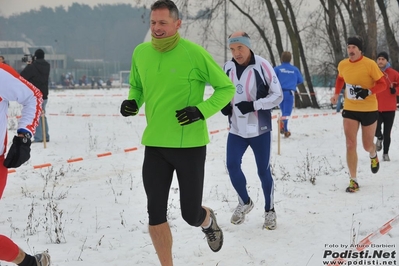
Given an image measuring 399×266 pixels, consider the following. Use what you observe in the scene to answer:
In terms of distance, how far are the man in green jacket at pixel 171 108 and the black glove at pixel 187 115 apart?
8cm

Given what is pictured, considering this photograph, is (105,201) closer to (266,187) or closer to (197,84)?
(266,187)

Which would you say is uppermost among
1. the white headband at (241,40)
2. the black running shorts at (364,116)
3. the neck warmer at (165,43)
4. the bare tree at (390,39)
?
the bare tree at (390,39)

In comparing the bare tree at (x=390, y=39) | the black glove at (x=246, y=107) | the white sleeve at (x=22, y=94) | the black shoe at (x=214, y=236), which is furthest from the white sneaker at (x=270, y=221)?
the bare tree at (x=390, y=39)

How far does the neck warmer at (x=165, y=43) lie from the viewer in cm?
386

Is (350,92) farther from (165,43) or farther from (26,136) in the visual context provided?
(26,136)

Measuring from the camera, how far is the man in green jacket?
3.89 metres

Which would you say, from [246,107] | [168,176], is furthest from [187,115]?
[246,107]

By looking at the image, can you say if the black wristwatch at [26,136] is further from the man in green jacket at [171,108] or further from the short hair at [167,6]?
the short hair at [167,6]

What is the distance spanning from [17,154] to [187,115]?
1.18 m

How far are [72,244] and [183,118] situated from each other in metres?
2.00

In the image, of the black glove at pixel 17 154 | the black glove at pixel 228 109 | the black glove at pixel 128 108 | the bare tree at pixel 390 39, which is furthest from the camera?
the bare tree at pixel 390 39

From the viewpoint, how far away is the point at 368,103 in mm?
6953

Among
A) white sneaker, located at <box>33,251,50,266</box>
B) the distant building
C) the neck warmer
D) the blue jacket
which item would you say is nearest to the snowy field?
white sneaker, located at <box>33,251,50,266</box>

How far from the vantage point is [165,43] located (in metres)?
3.87
